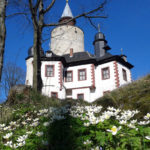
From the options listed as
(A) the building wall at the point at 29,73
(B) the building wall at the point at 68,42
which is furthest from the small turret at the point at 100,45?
(A) the building wall at the point at 29,73

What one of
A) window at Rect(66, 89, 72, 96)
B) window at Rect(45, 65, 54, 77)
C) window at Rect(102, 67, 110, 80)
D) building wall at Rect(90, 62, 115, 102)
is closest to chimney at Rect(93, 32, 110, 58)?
building wall at Rect(90, 62, 115, 102)

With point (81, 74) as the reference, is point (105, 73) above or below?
below

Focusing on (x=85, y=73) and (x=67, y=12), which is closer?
(x=85, y=73)

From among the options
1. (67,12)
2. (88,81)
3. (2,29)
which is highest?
(67,12)

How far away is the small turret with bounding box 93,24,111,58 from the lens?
93.1ft

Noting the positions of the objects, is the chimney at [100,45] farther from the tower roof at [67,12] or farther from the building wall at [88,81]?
the tower roof at [67,12]

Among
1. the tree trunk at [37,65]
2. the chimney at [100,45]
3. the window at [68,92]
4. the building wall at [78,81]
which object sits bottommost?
the tree trunk at [37,65]

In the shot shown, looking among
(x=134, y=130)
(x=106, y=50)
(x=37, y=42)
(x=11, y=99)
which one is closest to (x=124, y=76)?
(x=106, y=50)

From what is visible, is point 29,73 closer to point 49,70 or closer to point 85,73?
point 49,70

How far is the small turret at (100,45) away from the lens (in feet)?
93.1

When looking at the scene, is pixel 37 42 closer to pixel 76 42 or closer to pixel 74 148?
pixel 74 148

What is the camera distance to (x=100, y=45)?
2905cm

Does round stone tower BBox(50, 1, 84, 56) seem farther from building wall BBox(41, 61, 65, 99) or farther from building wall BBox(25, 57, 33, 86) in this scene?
building wall BBox(41, 61, 65, 99)

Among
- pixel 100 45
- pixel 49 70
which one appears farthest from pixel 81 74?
pixel 100 45
